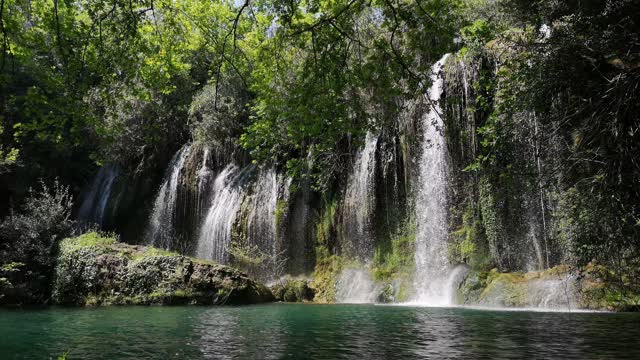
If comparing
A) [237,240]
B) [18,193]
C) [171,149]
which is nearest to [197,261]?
[237,240]

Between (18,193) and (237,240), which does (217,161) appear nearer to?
(237,240)

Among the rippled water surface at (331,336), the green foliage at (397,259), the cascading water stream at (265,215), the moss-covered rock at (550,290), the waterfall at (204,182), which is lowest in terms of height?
the rippled water surface at (331,336)

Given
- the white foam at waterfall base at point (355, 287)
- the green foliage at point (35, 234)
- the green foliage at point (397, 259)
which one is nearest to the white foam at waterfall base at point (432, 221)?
the green foliage at point (397, 259)

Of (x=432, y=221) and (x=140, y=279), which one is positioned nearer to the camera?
(x=140, y=279)

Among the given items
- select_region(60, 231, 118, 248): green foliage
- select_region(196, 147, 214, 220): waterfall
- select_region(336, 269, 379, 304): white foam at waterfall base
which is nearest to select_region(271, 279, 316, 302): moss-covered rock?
select_region(336, 269, 379, 304): white foam at waterfall base

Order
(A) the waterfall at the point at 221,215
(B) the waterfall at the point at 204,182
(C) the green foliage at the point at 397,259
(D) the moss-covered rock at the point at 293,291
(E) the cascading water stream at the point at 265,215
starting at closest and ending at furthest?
(C) the green foliage at the point at 397,259 < (D) the moss-covered rock at the point at 293,291 < (E) the cascading water stream at the point at 265,215 < (A) the waterfall at the point at 221,215 < (B) the waterfall at the point at 204,182

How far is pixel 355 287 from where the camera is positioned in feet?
57.2

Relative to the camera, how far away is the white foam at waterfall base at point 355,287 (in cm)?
1684

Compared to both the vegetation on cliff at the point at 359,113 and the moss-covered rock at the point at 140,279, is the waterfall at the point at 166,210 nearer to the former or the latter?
the vegetation on cliff at the point at 359,113

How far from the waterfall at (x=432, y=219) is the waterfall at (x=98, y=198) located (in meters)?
16.5

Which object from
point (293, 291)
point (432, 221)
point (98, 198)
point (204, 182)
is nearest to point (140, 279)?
point (293, 291)

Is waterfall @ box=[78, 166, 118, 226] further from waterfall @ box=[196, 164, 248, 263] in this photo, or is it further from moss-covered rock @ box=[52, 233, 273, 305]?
moss-covered rock @ box=[52, 233, 273, 305]

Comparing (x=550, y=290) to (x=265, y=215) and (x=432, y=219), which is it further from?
(x=265, y=215)

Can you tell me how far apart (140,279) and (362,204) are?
782cm
